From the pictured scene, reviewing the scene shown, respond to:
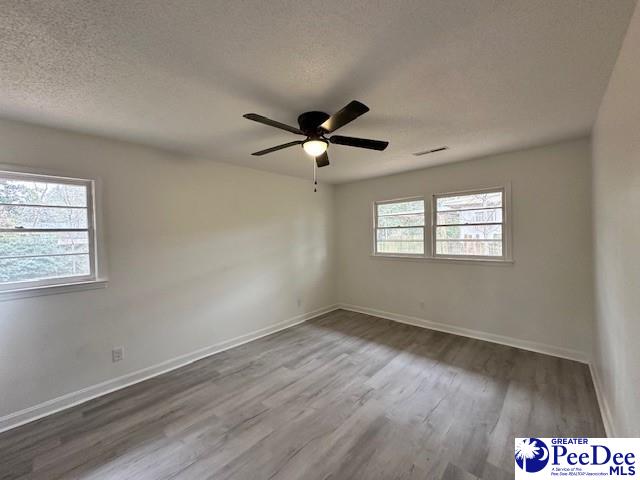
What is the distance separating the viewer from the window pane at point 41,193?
7.30 ft

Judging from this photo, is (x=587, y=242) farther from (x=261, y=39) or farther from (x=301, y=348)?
(x=261, y=39)

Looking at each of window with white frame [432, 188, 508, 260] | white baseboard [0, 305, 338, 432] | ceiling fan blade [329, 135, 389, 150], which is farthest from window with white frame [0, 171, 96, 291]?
window with white frame [432, 188, 508, 260]

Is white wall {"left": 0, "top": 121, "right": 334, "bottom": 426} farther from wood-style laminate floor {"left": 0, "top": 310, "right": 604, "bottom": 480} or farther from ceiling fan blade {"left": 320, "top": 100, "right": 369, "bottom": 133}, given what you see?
ceiling fan blade {"left": 320, "top": 100, "right": 369, "bottom": 133}

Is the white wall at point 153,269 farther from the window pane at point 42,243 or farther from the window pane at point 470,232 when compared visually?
the window pane at point 470,232

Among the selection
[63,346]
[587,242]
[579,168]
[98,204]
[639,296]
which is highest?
[579,168]

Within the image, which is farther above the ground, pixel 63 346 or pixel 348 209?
pixel 348 209

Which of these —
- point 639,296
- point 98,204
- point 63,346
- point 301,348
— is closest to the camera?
point 639,296

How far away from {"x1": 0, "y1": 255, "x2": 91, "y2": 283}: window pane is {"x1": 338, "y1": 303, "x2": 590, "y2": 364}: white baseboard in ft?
13.5

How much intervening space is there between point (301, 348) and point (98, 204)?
2.78m

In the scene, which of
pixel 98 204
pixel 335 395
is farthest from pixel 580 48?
pixel 98 204

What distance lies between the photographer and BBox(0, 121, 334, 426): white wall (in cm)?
228

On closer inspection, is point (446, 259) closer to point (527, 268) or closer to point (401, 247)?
point (401, 247)

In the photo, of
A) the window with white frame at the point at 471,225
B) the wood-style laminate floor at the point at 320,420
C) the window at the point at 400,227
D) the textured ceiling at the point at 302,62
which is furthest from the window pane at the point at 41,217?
the window with white frame at the point at 471,225

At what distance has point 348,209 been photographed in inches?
205
